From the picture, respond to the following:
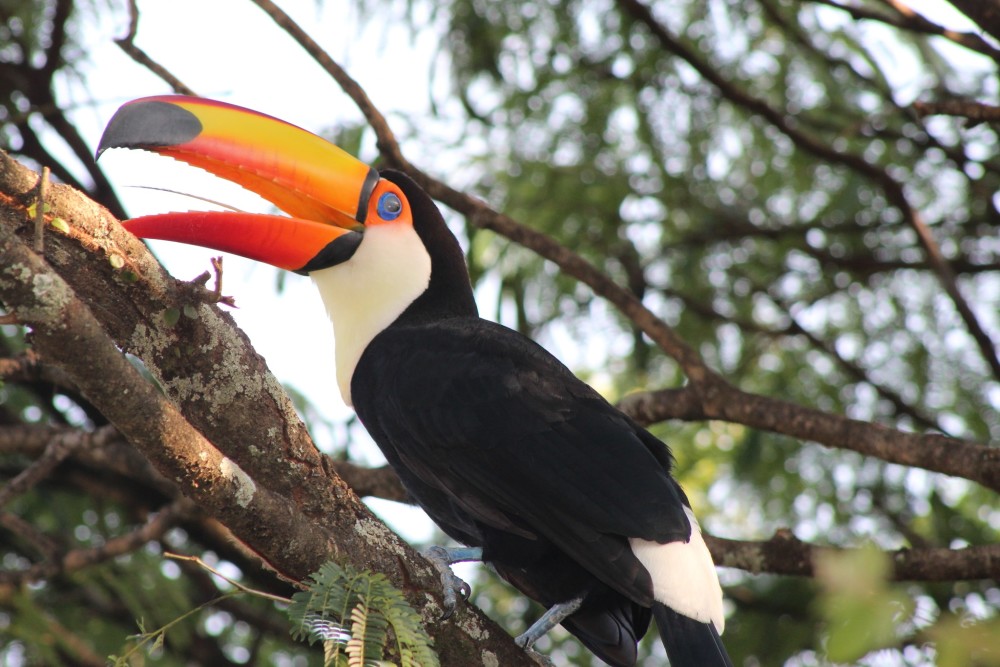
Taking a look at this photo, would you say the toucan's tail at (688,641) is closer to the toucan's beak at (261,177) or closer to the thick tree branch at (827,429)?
the thick tree branch at (827,429)

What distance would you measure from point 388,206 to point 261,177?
0.51 meters

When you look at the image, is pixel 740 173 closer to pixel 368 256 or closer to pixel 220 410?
pixel 368 256

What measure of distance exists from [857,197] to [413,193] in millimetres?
2853

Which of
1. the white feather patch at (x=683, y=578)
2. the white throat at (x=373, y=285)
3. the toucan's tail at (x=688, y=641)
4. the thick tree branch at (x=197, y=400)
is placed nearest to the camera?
the thick tree branch at (x=197, y=400)

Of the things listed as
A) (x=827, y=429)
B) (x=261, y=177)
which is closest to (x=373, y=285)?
(x=261, y=177)

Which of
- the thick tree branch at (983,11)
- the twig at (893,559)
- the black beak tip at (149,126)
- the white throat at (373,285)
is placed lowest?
the twig at (893,559)

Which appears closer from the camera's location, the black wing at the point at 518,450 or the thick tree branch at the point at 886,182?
the black wing at the point at 518,450

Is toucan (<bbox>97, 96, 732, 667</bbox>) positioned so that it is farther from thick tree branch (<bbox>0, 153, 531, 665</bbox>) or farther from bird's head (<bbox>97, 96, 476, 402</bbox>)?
thick tree branch (<bbox>0, 153, 531, 665</bbox>)

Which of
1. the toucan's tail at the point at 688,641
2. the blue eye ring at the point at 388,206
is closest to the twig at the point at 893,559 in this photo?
the toucan's tail at the point at 688,641

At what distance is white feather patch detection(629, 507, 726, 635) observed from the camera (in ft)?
10.9

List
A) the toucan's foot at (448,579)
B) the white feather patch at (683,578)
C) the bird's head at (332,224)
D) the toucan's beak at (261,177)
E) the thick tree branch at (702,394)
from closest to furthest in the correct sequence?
1. the toucan's foot at (448,579)
2. the white feather patch at (683,578)
3. the toucan's beak at (261,177)
4. the bird's head at (332,224)
5. the thick tree branch at (702,394)

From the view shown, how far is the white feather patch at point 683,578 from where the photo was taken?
3.32 m

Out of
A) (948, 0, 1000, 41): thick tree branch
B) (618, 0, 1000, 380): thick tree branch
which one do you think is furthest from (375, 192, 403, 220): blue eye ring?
(948, 0, 1000, 41): thick tree branch

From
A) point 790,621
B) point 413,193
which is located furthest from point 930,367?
point 413,193
